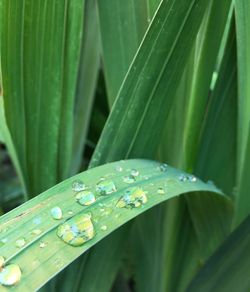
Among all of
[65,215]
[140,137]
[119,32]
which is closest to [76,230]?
[65,215]

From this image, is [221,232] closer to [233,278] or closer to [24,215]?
[233,278]

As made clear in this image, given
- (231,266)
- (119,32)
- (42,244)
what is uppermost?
(119,32)

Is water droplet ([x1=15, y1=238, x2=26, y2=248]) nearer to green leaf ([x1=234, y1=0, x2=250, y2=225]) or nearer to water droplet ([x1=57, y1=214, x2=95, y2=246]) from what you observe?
water droplet ([x1=57, y1=214, x2=95, y2=246])

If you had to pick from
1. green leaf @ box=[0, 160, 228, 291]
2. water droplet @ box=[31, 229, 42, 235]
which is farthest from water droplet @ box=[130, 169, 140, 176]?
water droplet @ box=[31, 229, 42, 235]

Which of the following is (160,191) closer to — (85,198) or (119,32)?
(85,198)

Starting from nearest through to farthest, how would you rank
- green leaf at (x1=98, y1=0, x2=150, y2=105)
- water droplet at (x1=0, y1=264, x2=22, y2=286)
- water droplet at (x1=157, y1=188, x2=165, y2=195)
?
water droplet at (x1=0, y1=264, x2=22, y2=286)
water droplet at (x1=157, y1=188, x2=165, y2=195)
green leaf at (x1=98, y1=0, x2=150, y2=105)

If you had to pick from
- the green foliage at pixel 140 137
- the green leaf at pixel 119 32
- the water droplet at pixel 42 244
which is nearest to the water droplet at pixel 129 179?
the green foliage at pixel 140 137

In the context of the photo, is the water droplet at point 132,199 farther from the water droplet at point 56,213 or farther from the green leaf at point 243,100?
the green leaf at point 243,100
